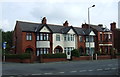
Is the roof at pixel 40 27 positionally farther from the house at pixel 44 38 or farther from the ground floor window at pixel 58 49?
the ground floor window at pixel 58 49

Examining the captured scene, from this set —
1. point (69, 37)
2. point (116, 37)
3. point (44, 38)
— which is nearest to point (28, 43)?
point (44, 38)

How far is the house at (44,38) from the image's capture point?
131ft

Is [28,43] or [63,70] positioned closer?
[63,70]

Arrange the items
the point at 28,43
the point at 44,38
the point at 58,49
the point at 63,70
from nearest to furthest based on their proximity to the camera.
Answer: the point at 63,70, the point at 28,43, the point at 44,38, the point at 58,49

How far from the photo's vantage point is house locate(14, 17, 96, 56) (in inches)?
1569

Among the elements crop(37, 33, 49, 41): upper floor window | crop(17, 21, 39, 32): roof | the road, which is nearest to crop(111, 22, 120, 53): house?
crop(37, 33, 49, 41): upper floor window

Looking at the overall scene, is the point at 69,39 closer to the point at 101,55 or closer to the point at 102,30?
the point at 101,55

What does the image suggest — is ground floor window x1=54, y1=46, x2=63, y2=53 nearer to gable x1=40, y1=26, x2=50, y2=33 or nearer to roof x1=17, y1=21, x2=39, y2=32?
gable x1=40, y1=26, x2=50, y2=33

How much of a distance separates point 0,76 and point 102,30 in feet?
143

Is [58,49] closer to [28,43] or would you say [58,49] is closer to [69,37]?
[69,37]

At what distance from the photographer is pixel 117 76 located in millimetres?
14078

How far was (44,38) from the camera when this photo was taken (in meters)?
41.2

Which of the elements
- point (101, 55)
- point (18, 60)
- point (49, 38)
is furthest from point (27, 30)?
point (101, 55)

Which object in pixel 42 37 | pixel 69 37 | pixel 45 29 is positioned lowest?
pixel 42 37
